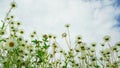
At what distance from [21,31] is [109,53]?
186cm

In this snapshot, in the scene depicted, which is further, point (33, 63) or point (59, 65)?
point (59, 65)

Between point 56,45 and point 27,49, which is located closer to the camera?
point 27,49

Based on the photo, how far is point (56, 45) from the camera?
5621mm

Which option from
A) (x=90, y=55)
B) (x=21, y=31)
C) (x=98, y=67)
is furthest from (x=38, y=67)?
(x=21, y=31)

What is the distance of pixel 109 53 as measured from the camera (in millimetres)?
5445

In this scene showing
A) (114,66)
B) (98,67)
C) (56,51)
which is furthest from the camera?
(56,51)

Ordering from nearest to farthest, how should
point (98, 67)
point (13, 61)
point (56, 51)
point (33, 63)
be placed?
1. point (13, 61)
2. point (33, 63)
3. point (98, 67)
4. point (56, 51)

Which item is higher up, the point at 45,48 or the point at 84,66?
the point at 45,48

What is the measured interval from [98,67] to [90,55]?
0.57 m

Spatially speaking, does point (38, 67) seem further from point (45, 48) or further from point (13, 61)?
point (13, 61)

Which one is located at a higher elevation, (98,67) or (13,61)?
(13,61)

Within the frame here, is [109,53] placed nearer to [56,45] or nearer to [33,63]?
[56,45]

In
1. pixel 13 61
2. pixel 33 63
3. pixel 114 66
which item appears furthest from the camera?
pixel 114 66

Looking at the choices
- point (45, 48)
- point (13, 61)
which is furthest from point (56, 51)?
point (13, 61)
